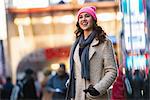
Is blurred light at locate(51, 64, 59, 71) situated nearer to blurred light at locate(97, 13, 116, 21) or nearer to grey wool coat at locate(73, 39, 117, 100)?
blurred light at locate(97, 13, 116, 21)

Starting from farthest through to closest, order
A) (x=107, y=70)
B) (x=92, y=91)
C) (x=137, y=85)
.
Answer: (x=137, y=85)
(x=107, y=70)
(x=92, y=91)

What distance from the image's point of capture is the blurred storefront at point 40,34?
10633 millimetres

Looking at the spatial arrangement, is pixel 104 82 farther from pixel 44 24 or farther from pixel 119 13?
pixel 44 24

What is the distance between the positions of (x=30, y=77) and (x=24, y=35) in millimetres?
1003

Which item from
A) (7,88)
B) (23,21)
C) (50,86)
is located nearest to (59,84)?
(50,86)

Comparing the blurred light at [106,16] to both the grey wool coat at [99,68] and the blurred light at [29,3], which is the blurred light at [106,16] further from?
the grey wool coat at [99,68]

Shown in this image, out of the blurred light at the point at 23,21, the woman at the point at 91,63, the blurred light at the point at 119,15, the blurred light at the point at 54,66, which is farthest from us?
the blurred light at the point at 23,21

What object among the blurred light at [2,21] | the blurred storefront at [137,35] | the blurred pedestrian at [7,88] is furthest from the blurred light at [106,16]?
the blurred pedestrian at [7,88]

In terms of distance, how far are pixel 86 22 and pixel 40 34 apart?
636 centimetres

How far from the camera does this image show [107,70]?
4.58m

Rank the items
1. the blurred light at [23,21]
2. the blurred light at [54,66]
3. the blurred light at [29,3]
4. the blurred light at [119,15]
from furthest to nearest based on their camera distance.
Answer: the blurred light at [23,21], the blurred light at [54,66], the blurred light at [29,3], the blurred light at [119,15]

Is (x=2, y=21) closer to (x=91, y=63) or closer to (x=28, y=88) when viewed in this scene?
(x=28, y=88)

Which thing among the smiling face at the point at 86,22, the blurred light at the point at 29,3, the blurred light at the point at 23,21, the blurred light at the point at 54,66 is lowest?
the blurred light at the point at 54,66

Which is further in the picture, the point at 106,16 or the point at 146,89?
the point at 106,16
